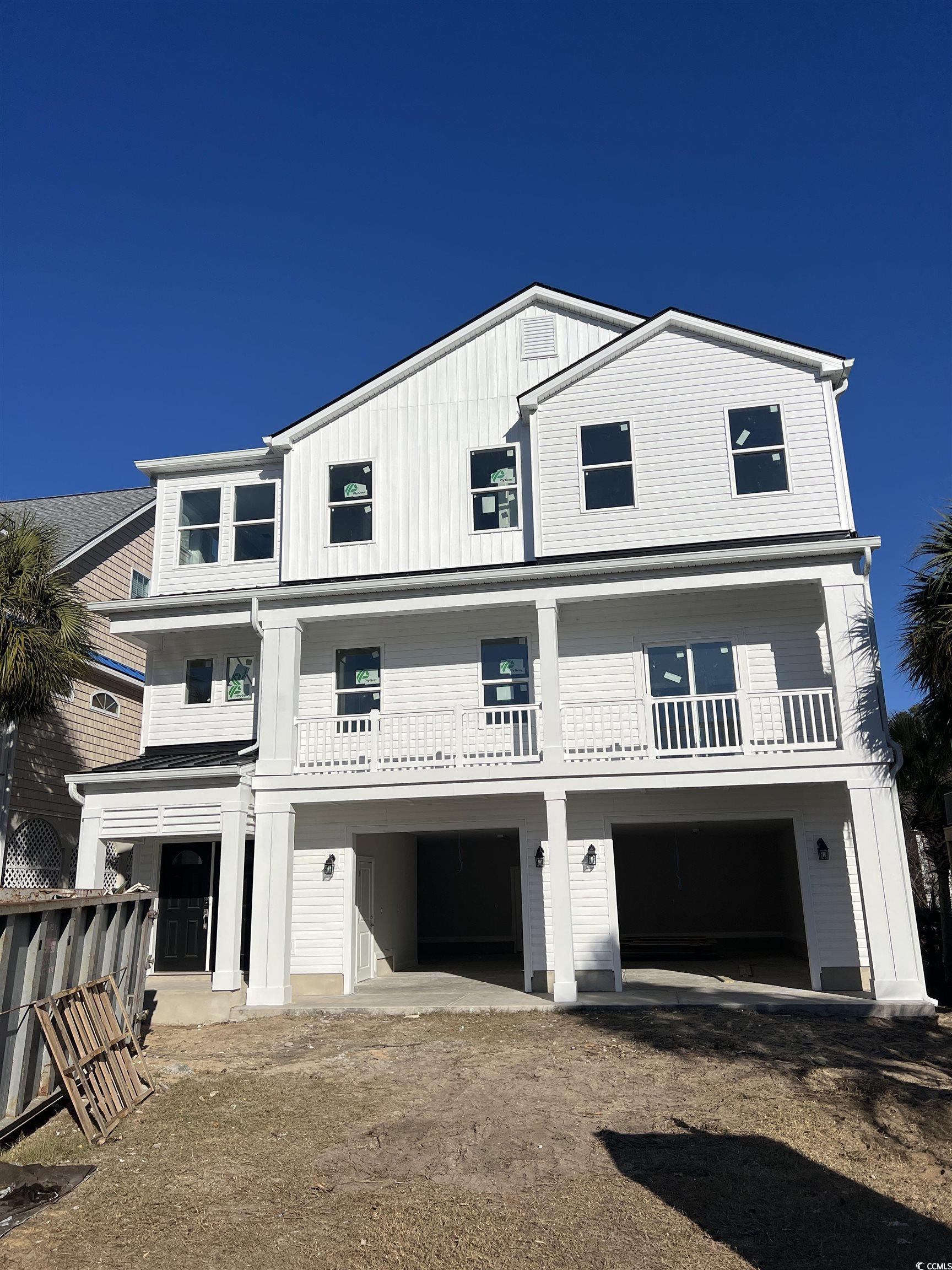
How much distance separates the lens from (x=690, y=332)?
15766 millimetres

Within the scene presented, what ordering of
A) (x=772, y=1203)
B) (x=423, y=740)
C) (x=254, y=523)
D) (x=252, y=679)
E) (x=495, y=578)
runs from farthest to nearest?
(x=254, y=523) < (x=252, y=679) < (x=423, y=740) < (x=495, y=578) < (x=772, y=1203)

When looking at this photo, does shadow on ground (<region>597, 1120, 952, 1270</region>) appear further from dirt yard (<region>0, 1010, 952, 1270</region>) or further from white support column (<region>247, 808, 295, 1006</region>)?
white support column (<region>247, 808, 295, 1006</region>)

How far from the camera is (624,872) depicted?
20875 mm

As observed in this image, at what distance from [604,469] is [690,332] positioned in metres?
2.87

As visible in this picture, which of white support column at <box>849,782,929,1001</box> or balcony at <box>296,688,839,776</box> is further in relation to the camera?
balcony at <box>296,688,839,776</box>

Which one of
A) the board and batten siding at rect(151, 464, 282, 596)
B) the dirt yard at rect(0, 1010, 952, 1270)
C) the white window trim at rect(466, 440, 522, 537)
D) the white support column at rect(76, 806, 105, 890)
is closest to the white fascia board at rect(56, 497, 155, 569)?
the board and batten siding at rect(151, 464, 282, 596)

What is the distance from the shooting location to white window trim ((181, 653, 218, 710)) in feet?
56.4

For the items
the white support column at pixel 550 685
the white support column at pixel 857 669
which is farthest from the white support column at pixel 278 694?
the white support column at pixel 857 669

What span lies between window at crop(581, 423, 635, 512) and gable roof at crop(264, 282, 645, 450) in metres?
2.64

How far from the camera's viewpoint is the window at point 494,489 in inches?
637

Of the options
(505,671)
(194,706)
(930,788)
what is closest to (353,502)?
(505,671)

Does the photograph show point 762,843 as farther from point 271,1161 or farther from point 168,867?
point 271,1161

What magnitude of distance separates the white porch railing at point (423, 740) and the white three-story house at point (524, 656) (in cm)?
8

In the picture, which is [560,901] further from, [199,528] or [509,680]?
[199,528]
